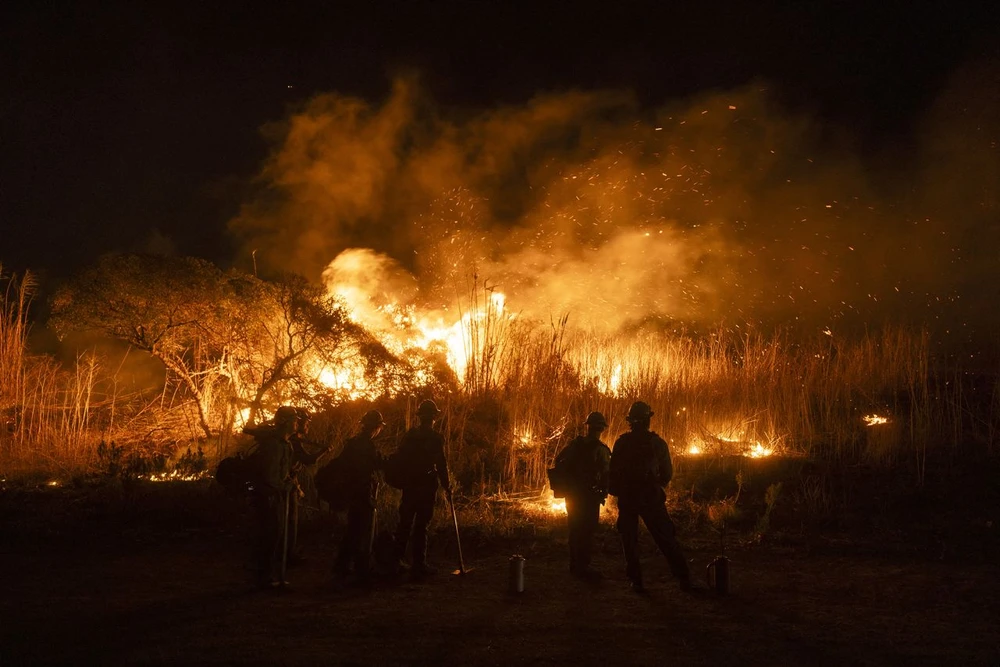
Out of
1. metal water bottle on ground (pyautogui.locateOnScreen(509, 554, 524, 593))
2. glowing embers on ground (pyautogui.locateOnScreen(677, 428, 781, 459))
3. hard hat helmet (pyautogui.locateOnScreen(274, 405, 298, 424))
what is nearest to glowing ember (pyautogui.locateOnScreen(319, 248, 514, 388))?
glowing embers on ground (pyautogui.locateOnScreen(677, 428, 781, 459))

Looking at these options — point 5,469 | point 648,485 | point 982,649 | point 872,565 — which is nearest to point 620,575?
point 648,485

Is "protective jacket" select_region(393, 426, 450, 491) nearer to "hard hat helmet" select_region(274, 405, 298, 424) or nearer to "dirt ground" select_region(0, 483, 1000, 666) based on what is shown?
"dirt ground" select_region(0, 483, 1000, 666)

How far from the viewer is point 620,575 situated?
828cm

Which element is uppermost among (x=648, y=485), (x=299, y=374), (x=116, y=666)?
(x=299, y=374)

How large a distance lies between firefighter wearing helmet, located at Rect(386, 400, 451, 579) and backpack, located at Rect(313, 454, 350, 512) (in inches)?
17.9

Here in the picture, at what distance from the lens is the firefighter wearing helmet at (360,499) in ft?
25.3

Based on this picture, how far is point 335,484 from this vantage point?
303 inches

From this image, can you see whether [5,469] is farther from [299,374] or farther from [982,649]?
[982,649]

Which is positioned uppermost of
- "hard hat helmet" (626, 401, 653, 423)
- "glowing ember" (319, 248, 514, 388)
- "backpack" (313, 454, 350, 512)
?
"glowing ember" (319, 248, 514, 388)

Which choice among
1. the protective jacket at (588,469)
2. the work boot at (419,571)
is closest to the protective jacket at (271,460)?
the work boot at (419,571)

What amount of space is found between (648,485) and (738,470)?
5.42m

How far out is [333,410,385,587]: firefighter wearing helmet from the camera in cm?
772

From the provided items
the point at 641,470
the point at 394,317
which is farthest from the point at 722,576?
the point at 394,317

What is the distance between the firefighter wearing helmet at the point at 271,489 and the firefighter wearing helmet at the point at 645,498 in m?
3.23
